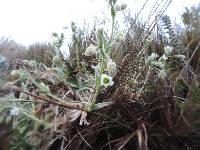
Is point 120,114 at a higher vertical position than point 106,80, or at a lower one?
lower

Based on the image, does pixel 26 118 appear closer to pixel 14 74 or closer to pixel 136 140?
pixel 14 74

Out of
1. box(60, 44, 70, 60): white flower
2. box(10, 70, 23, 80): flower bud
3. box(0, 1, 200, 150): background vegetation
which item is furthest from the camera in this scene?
box(60, 44, 70, 60): white flower

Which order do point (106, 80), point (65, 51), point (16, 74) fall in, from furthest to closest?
point (65, 51) → point (16, 74) → point (106, 80)

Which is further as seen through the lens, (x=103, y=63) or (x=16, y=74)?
(x=16, y=74)

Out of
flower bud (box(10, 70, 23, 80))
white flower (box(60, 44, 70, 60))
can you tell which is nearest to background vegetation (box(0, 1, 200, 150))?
flower bud (box(10, 70, 23, 80))

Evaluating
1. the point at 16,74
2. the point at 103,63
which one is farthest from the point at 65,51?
→ the point at 103,63

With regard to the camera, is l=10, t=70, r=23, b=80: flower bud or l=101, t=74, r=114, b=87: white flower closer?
l=101, t=74, r=114, b=87: white flower

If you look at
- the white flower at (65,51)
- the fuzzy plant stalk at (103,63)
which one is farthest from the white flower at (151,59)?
the white flower at (65,51)

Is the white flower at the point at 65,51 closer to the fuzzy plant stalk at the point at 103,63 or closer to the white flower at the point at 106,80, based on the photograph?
the fuzzy plant stalk at the point at 103,63

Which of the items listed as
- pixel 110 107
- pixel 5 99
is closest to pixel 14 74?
pixel 5 99

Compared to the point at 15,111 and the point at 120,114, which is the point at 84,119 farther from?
the point at 15,111

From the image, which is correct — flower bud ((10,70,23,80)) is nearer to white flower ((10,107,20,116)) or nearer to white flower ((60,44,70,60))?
white flower ((10,107,20,116))
